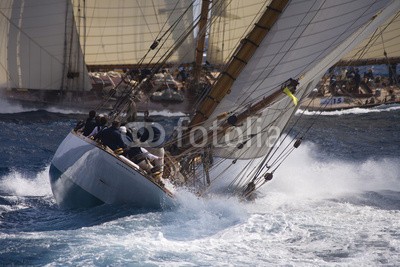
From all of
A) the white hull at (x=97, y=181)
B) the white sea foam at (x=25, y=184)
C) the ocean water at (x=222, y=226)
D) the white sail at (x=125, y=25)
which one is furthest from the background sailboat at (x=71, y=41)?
the white hull at (x=97, y=181)

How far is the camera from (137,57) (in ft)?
186

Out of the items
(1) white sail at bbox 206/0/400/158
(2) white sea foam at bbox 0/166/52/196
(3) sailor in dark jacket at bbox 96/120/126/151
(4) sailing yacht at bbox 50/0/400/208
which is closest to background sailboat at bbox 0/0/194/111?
(2) white sea foam at bbox 0/166/52/196

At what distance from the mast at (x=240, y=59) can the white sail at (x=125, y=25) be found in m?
27.7

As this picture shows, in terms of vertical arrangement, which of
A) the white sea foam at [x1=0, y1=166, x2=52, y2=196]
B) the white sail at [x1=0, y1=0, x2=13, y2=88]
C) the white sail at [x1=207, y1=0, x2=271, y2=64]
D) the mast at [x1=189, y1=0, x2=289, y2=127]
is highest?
the white sail at [x1=0, y1=0, x2=13, y2=88]

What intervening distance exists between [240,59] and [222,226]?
15.3 ft

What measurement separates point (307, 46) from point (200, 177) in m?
4.96

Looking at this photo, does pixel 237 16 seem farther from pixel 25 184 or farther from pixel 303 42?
pixel 303 42

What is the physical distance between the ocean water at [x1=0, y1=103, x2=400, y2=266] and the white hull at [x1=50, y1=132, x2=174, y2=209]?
0.35 meters

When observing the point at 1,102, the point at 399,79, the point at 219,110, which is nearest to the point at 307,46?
the point at 219,110

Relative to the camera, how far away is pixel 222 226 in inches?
889

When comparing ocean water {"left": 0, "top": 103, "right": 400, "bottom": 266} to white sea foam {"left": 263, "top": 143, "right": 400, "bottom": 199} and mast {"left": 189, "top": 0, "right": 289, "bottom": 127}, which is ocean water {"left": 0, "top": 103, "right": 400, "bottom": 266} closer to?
white sea foam {"left": 263, "top": 143, "right": 400, "bottom": 199}

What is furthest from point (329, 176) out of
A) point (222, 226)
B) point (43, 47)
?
point (43, 47)

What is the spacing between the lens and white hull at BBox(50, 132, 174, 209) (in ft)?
76.5

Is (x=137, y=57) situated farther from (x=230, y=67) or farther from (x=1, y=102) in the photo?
(x=230, y=67)
